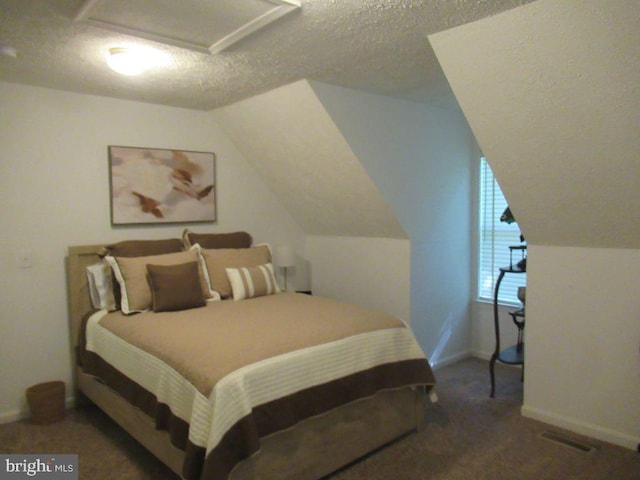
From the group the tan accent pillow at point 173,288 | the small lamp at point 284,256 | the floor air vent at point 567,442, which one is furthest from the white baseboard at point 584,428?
the tan accent pillow at point 173,288

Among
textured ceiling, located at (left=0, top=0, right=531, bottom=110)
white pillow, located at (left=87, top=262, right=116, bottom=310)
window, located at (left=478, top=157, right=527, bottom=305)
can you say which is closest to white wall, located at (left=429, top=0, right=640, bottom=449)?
textured ceiling, located at (left=0, top=0, right=531, bottom=110)

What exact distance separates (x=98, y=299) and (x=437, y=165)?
2.75 m

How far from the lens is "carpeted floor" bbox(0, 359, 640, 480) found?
2.43 metres

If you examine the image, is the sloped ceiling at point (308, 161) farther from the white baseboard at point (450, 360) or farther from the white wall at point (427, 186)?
the white baseboard at point (450, 360)

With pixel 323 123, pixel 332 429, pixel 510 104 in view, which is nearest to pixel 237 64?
pixel 323 123

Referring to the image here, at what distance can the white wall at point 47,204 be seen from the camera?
3070 millimetres

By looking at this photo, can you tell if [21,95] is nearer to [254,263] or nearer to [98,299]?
[98,299]

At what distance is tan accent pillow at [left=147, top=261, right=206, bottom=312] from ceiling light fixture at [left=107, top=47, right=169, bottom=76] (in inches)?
48.2

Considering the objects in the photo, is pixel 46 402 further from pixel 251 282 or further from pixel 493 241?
pixel 493 241

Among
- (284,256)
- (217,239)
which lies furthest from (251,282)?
(284,256)

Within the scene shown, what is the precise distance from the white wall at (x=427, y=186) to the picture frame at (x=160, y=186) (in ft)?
4.35

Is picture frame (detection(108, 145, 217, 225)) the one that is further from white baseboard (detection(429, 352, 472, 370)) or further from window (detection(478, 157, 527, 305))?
window (detection(478, 157, 527, 305))

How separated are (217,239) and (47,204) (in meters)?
1.19

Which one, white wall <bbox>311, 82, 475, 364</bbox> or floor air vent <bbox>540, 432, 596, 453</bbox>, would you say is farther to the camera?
white wall <bbox>311, 82, 475, 364</bbox>
